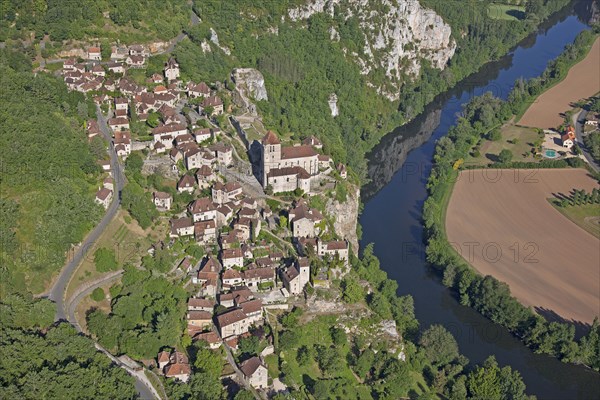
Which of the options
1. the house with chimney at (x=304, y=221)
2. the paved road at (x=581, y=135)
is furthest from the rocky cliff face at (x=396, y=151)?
the house with chimney at (x=304, y=221)

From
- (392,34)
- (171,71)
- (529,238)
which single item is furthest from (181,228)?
(392,34)

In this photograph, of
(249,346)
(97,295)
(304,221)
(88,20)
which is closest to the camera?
(249,346)

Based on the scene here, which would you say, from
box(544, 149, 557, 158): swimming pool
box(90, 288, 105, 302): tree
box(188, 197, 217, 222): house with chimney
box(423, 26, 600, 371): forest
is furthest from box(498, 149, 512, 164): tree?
box(90, 288, 105, 302): tree

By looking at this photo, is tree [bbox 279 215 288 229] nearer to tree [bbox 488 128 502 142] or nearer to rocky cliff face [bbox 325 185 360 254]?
rocky cliff face [bbox 325 185 360 254]

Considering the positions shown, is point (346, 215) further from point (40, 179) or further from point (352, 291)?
point (40, 179)

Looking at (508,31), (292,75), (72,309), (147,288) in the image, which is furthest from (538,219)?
(508,31)

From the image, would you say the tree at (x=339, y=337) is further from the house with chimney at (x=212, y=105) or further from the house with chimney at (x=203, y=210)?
the house with chimney at (x=212, y=105)

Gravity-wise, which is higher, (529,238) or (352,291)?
(352,291)
